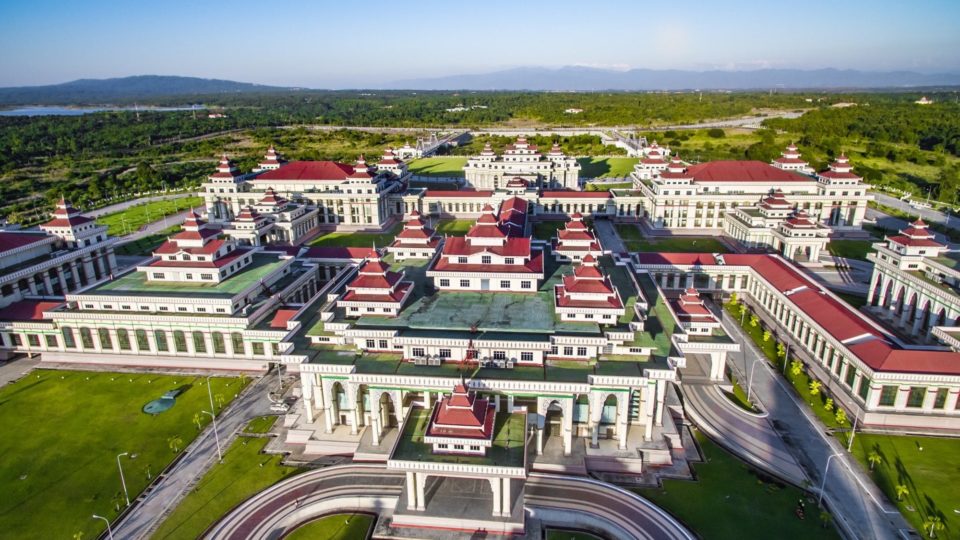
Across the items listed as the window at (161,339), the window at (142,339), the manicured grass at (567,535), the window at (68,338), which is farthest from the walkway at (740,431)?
the window at (68,338)

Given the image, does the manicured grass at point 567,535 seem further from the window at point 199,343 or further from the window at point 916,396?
the window at point 199,343

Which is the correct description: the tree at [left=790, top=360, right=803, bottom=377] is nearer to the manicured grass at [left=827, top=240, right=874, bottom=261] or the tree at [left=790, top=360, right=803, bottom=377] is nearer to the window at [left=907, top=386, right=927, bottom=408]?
the window at [left=907, top=386, right=927, bottom=408]

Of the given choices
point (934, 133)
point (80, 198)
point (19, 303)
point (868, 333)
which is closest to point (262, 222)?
point (19, 303)

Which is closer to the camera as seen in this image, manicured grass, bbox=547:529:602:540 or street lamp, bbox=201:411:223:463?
manicured grass, bbox=547:529:602:540

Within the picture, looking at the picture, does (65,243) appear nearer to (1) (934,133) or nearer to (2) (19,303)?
(2) (19,303)

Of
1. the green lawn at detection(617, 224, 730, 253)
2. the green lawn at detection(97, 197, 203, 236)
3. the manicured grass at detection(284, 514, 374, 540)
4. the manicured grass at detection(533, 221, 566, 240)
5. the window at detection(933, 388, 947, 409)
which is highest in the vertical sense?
the green lawn at detection(97, 197, 203, 236)

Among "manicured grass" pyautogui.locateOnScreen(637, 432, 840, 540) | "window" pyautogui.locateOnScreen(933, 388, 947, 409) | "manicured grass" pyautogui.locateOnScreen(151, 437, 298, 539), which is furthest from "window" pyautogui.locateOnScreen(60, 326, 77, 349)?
"window" pyautogui.locateOnScreen(933, 388, 947, 409)
